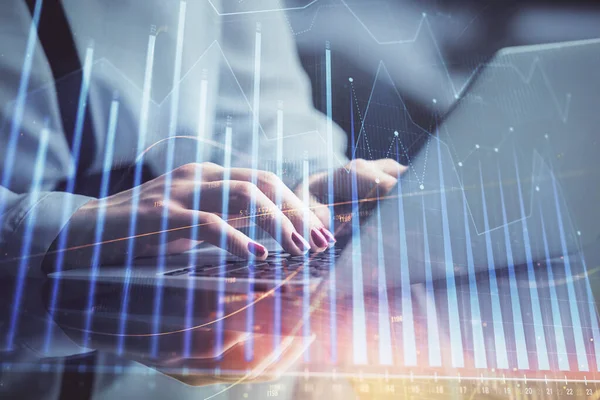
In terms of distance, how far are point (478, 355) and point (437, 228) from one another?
282mm

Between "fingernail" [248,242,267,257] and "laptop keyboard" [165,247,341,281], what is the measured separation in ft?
0.05

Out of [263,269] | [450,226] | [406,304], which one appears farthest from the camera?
[450,226]

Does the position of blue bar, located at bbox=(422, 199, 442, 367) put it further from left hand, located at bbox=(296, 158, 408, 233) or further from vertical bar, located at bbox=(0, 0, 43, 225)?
vertical bar, located at bbox=(0, 0, 43, 225)

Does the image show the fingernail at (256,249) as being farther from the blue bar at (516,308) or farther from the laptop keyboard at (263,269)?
the blue bar at (516,308)

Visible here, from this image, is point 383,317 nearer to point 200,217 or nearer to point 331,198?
point 331,198

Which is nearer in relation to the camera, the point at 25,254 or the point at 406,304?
the point at 25,254

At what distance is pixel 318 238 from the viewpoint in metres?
0.79

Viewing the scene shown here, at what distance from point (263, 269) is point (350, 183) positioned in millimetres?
271

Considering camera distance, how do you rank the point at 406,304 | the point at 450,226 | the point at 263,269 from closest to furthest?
1. the point at 263,269
2. the point at 406,304
3. the point at 450,226

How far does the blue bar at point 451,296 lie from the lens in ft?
2.76

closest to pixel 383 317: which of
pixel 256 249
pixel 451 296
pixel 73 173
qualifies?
pixel 451 296

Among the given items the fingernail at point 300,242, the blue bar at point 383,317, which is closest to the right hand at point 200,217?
the fingernail at point 300,242

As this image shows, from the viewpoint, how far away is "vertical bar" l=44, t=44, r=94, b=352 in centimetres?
70

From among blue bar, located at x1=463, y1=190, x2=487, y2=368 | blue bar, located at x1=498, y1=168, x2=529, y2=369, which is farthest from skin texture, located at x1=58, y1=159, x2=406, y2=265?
blue bar, located at x1=498, y1=168, x2=529, y2=369
